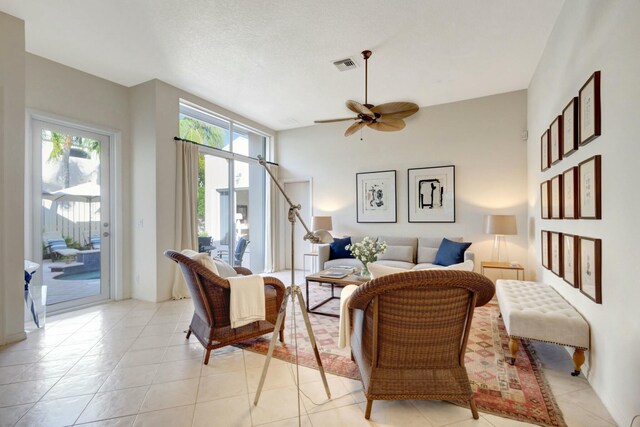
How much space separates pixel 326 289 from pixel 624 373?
354 cm

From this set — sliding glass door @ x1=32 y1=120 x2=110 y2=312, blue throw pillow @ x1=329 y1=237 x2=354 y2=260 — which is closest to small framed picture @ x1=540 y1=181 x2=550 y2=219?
blue throw pillow @ x1=329 y1=237 x2=354 y2=260

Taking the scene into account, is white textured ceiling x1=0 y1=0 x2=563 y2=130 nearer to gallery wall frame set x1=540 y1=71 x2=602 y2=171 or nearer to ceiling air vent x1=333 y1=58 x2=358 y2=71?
ceiling air vent x1=333 y1=58 x2=358 y2=71

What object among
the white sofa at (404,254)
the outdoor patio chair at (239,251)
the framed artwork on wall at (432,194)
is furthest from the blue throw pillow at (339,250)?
the outdoor patio chair at (239,251)

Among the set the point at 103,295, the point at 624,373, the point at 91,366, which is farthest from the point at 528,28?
the point at 103,295

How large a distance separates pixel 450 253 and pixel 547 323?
2260 millimetres

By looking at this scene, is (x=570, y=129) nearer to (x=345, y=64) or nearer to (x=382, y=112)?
(x=382, y=112)

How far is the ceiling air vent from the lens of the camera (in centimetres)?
355

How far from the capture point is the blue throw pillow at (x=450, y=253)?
4285 mm

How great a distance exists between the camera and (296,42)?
3.17m

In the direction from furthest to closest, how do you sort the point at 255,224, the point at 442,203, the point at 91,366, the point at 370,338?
the point at 255,224 < the point at 442,203 < the point at 91,366 < the point at 370,338

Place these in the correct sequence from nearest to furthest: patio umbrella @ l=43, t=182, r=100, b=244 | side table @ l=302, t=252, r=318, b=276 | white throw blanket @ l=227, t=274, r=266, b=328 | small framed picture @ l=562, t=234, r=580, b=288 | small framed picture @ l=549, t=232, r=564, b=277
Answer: small framed picture @ l=562, t=234, r=580, b=288
white throw blanket @ l=227, t=274, r=266, b=328
small framed picture @ l=549, t=232, r=564, b=277
patio umbrella @ l=43, t=182, r=100, b=244
side table @ l=302, t=252, r=318, b=276

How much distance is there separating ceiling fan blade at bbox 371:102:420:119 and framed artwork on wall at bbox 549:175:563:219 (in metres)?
1.48

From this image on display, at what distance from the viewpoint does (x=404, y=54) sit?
11.2 feet

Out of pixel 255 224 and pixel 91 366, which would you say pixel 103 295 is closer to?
pixel 91 366
